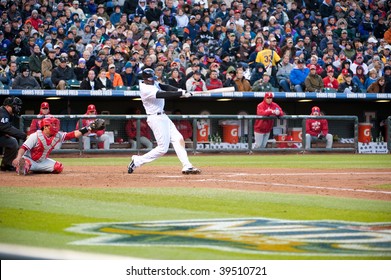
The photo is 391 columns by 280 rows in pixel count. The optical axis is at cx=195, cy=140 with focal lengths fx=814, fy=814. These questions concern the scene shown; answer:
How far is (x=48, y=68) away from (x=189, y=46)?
3980 millimetres

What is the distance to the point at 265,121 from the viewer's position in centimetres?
1850

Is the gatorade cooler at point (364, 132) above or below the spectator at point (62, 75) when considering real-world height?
below

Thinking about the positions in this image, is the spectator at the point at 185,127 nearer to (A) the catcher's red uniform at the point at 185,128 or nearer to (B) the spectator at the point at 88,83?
(A) the catcher's red uniform at the point at 185,128

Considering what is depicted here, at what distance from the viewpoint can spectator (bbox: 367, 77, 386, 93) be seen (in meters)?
20.8

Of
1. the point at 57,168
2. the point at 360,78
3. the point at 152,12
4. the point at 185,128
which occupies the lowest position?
the point at 57,168

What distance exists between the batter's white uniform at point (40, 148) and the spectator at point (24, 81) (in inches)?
218

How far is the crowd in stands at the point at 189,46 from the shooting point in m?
18.5

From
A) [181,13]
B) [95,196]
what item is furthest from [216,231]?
[181,13]

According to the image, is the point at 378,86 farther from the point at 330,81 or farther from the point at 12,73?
the point at 12,73

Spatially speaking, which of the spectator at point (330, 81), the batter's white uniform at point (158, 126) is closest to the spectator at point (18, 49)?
the spectator at point (330, 81)

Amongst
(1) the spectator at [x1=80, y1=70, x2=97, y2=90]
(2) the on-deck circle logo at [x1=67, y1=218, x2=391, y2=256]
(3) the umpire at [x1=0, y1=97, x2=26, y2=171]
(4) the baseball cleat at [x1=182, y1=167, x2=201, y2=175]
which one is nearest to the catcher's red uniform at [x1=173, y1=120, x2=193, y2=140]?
→ (1) the spectator at [x1=80, y1=70, x2=97, y2=90]

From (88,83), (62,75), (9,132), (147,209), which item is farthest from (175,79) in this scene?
(147,209)

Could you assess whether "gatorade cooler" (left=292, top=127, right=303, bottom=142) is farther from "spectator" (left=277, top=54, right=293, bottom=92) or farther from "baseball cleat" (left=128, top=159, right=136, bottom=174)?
"baseball cleat" (left=128, top=159, right=136, bottom=174)

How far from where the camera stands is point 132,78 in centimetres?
Result: 1875
